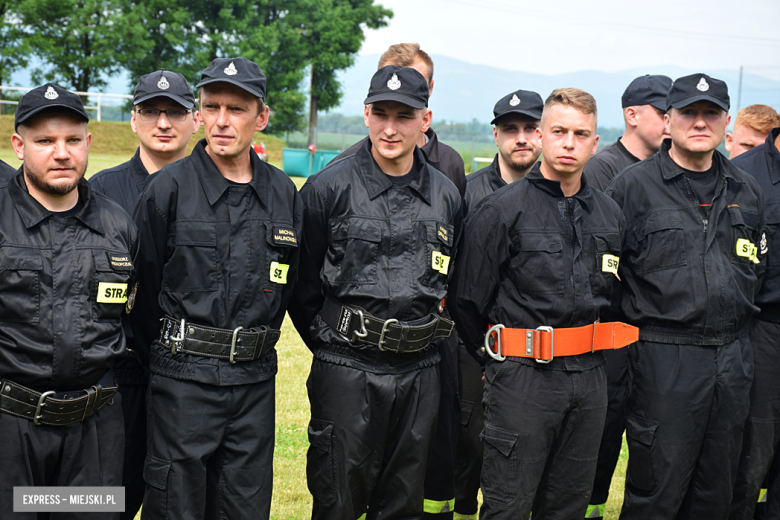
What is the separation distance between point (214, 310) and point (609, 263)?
2.17 metres

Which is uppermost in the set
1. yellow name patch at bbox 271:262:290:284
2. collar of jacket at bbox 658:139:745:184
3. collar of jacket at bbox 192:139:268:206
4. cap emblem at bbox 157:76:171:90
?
cap emblem at bbox 157:76:171:90

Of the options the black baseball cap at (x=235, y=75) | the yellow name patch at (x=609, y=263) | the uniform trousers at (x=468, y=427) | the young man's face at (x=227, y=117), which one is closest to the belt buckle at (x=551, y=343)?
the yellow name patch at (x=609, y=263)

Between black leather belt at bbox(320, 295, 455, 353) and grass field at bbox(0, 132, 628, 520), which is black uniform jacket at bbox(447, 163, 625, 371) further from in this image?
grass field at bbox(0, 132, 628, 520)

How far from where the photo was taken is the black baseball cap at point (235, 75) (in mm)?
3516

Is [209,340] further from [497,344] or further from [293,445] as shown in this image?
[293,445]

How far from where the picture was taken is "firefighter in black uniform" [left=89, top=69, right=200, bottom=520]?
3.89 meters

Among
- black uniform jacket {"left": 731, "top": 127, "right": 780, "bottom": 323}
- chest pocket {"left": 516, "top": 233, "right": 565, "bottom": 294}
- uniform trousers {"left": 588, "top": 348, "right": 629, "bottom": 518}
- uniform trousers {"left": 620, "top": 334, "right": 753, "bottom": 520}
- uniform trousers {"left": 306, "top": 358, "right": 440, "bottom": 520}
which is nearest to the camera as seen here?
uniform trousers {"left": 306, "top": 358, "right": 440, "bottom": 520}

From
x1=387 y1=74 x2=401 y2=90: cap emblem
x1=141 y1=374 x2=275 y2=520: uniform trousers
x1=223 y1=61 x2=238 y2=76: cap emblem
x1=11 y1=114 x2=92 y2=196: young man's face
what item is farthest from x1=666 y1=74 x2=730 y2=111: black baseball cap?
x1=11 y1=114 x2=92 y2=196: young man's face

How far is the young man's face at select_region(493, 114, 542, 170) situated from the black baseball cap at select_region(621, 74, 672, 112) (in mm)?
1116

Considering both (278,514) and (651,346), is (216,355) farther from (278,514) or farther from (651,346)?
(651,346)

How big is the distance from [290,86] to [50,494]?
4775cm

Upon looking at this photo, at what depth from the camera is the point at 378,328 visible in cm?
359

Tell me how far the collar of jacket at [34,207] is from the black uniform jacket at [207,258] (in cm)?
25

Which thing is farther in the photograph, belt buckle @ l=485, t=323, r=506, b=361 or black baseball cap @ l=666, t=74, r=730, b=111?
black baseball cap @ l=666, t=74, r=730, b=111
